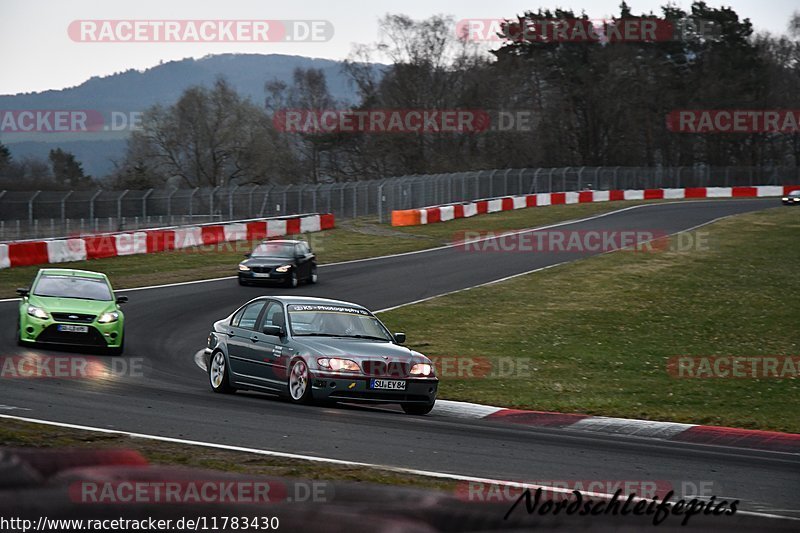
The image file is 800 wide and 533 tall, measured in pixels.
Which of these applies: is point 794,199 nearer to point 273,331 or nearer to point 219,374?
point 219,374

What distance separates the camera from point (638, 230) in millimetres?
42469

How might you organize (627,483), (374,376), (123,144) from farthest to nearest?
1. (123,144)
2. (374,376)
3. (627,483)

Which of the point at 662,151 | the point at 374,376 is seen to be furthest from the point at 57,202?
the point at 662,151

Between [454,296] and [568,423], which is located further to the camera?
[454,296]

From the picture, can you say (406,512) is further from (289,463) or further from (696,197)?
(696,197)

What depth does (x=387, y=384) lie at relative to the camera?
12.5m

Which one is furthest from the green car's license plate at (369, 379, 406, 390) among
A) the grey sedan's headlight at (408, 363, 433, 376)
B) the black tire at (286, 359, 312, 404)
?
the black tire at (286, 359, 312, 404)

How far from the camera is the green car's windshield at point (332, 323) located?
13.4 metres

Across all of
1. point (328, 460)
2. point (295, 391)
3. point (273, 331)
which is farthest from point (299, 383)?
point (328, 460)

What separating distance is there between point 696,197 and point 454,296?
49012 mm

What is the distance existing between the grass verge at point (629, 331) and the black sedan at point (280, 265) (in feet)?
15.4
